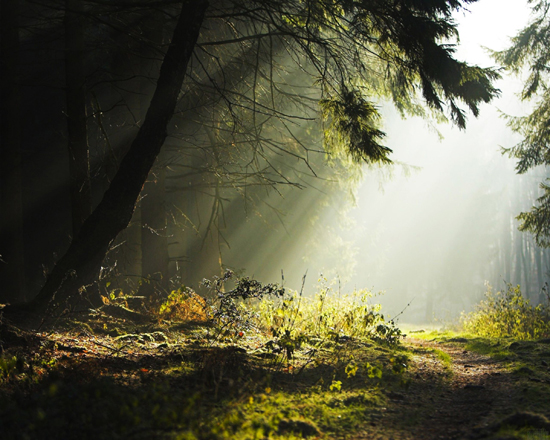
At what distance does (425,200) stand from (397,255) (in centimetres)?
957

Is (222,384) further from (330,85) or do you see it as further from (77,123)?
(77,123)

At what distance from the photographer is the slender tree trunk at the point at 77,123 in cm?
652

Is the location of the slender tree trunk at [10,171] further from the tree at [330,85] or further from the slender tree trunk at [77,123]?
the tree at [330,85]

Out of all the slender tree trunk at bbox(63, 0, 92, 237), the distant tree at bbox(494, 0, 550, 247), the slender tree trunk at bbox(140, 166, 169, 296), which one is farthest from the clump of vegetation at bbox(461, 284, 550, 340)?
the slender tree trunk at bbox(63, 0, 92, 237)

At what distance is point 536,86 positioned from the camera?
11.3 metres

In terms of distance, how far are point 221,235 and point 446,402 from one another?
4770 millimetres

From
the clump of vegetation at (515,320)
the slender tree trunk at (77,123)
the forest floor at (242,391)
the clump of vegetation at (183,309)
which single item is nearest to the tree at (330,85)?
the forest floor at (242,391)

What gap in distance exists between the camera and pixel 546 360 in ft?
16.5

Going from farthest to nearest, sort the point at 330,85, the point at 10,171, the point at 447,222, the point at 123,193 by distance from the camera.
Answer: the point at 447,222 → the point at 10,171 → the point at 330,85 → the point at 123,193

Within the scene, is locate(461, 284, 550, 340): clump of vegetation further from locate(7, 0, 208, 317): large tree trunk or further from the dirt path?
locate(7, 0, 208, 317): large tree trunk

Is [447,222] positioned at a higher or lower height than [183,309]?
higher

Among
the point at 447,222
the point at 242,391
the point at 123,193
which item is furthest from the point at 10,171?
the point at 447,222

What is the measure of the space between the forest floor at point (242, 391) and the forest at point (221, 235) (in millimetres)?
23

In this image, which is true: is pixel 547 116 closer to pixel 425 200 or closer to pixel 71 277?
pixel 71 277
